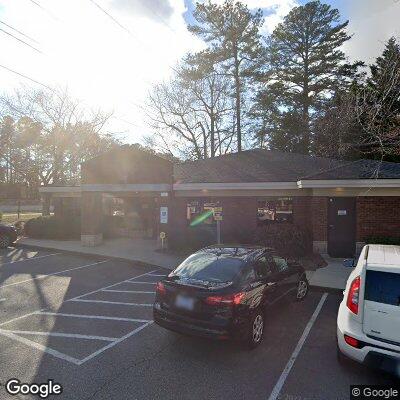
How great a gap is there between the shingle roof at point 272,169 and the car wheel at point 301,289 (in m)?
5.77

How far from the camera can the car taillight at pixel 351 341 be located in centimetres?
462

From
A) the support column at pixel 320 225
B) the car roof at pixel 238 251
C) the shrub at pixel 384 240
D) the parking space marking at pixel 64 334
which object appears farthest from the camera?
the support column at pixel 320 225

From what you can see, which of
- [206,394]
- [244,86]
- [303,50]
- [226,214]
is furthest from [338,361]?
[303,50]

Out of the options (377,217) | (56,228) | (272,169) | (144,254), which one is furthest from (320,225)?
(56,228)

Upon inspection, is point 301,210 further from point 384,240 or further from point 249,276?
point 249,276

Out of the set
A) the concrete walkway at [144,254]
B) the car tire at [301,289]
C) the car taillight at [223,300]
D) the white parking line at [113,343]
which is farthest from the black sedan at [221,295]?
the concrete walkway at [144,254]

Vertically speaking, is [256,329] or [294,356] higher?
[256,329]

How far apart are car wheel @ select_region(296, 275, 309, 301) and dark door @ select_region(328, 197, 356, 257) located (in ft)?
18.3

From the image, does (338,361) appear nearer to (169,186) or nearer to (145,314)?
(145,314)

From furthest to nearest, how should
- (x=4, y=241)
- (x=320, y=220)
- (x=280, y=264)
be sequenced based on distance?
(x=4, y=241) → (x=320, y=220) → (x=280, y=264)

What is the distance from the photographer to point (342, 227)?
13.8 meters

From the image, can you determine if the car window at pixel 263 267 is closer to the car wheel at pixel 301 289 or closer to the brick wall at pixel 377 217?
the car wheel at pixel 301 289

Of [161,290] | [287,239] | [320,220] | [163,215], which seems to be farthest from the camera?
[163,215]

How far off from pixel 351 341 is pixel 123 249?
41.2 feet
